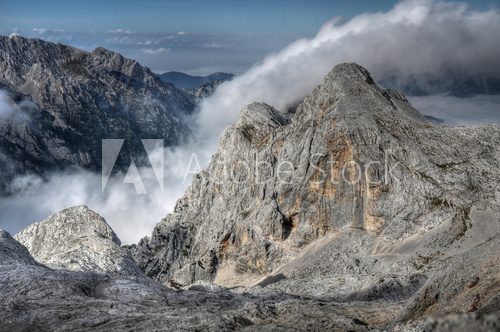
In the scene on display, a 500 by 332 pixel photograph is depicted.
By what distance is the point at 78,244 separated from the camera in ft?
255

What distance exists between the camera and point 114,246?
75.0 meters

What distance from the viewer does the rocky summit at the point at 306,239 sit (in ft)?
127

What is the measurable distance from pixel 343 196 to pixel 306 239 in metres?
13.1

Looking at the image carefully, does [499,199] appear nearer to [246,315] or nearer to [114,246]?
[114,246]

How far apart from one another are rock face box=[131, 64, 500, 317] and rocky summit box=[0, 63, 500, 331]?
33cm

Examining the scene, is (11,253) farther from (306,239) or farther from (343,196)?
(343,196)

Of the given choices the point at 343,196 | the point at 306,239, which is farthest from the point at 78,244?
the point at 343,196

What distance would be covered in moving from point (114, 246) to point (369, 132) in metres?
63.1

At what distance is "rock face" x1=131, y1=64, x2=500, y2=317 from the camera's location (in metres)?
95.7

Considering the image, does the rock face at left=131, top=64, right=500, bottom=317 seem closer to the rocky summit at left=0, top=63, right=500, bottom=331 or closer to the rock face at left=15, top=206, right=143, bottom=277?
the rocky summit at left=0, top=63, right=500, bottom=331

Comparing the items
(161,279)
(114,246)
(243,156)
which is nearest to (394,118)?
(243,156)

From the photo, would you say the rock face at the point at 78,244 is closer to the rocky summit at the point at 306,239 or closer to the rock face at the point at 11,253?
the rocky summit at the point at 306,239

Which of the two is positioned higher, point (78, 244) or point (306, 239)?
point (78, 244)

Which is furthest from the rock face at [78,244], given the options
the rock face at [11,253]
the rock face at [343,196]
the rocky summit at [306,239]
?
the rock face at [343,196]
